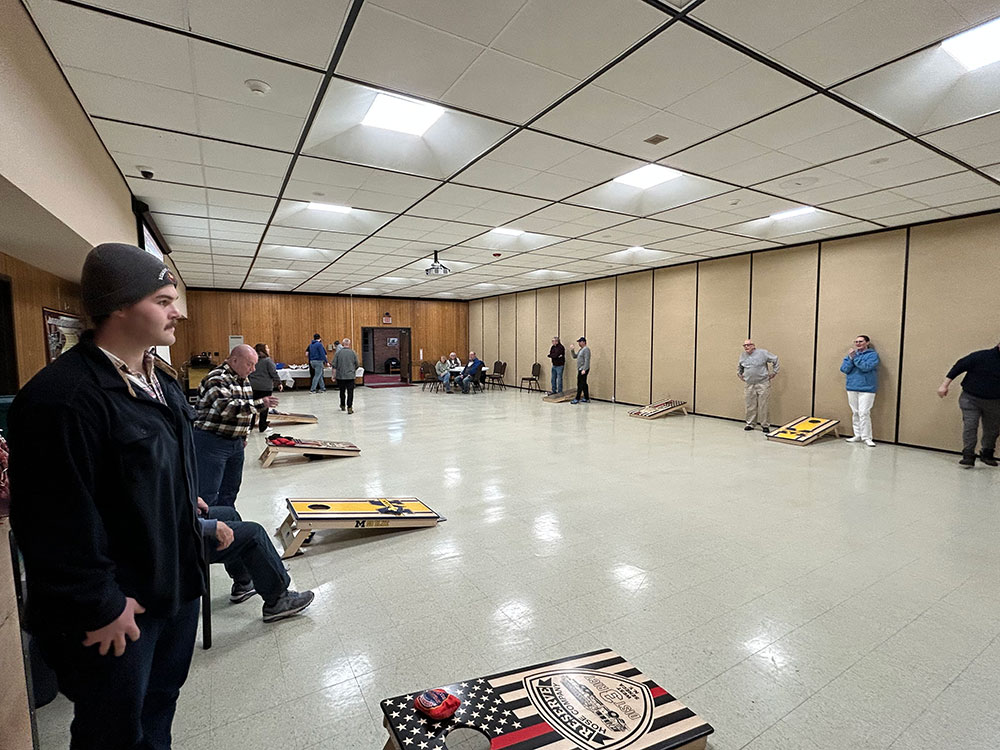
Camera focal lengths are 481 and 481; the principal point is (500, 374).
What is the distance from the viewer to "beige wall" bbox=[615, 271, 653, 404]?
11250 millimetres

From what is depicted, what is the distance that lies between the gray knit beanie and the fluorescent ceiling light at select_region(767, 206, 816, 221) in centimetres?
707

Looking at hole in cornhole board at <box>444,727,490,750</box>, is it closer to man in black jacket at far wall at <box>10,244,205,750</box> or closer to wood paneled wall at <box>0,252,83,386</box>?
man in black jacket at far wall at <box>10,244,205,750</box>

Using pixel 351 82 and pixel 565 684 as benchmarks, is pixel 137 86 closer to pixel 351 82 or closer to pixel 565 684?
pixel 351 82

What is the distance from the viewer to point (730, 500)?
4.59 metres

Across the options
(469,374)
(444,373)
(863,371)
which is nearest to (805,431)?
(863,371)

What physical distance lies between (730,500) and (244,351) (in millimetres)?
Result: 4354

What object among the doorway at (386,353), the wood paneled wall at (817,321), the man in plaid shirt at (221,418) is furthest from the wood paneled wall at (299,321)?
the man in plaid shirt at (221,418)

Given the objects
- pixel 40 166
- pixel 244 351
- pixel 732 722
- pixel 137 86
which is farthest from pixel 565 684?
pixel 137 86

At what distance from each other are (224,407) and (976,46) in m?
5.24

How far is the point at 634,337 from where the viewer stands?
38.1 feet

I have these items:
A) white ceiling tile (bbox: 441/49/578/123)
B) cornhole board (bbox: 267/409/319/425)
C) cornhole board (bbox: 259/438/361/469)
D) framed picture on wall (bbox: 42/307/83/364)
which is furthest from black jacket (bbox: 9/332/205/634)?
cornhole board (bbox: 267/409/319/425)

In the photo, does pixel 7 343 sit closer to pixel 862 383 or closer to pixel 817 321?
pixel 862 383

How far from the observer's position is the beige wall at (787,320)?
821 cm

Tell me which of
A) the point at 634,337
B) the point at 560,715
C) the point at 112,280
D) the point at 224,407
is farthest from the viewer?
the point at 634,337
